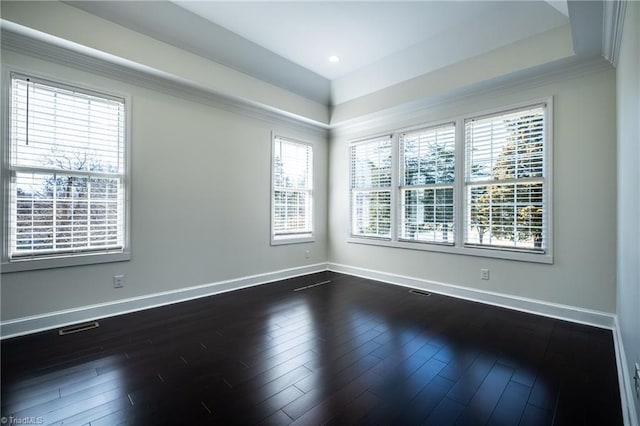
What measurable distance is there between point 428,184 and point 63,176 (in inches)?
170

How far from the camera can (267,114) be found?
178 inches

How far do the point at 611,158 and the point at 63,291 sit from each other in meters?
5.56

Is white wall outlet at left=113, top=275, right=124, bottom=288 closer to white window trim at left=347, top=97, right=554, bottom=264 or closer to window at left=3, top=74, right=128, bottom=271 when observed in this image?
window at left=3, top=74, right=128, bottom=271

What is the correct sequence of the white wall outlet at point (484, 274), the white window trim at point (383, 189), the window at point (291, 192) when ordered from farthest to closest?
the window at point (291, 192) → the white window trim at point (383, 189) → the white wall outlet at point (484, 274)

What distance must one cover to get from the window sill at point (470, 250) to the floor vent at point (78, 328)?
12.2ft

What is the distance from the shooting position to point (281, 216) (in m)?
4.87

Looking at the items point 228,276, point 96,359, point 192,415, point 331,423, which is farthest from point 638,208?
point 228,276

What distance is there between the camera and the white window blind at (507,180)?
131 inches

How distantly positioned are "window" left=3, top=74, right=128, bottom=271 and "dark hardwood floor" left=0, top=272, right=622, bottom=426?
32.0 inches

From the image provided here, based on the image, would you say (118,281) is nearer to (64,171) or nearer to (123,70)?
(64,171)

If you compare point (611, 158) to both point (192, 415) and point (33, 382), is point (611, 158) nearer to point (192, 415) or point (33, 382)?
point (192, 415)

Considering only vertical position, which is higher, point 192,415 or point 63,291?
point 63,291

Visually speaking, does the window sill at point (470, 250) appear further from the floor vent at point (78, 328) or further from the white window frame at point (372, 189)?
the floor vent at point (78, 328)

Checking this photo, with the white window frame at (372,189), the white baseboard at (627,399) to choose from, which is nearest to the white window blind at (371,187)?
the white window frame at (372,189)
